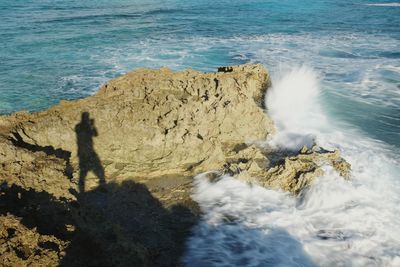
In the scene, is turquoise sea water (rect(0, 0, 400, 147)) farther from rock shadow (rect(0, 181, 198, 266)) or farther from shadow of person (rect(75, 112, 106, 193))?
rock shadow (rect(0, 181, 198, 266))

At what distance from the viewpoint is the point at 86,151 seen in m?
6.09

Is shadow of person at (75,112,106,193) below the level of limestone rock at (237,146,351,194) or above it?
above

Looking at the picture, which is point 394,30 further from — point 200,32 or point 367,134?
point 367,134

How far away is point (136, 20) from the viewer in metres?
25.6

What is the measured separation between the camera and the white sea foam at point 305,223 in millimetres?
4578

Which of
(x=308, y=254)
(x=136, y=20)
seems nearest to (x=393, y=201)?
(x=308, y=254)

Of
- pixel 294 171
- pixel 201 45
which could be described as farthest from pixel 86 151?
pixel 201 45

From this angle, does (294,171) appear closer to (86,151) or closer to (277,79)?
(86,151)

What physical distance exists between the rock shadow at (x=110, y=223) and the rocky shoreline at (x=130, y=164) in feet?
0.05

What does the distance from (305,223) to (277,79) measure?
24.5ft

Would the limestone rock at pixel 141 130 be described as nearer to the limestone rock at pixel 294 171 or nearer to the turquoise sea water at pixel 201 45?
the limestone rock at pixel 294 171

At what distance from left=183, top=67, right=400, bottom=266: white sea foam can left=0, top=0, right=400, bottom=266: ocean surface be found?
0.06 feet

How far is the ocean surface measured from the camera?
487 cm

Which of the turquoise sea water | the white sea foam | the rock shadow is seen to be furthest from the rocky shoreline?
the turquoise sea water
